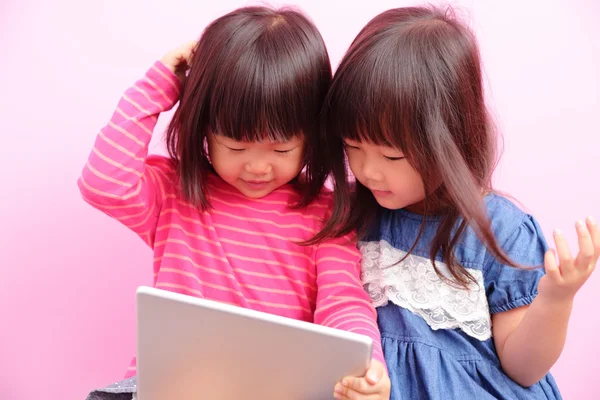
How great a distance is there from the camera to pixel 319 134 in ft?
3.21

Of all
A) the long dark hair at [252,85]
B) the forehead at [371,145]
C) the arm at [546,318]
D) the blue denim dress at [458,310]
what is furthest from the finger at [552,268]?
the long dark hair at [252,85]

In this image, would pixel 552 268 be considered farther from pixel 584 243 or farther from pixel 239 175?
pixel 239 175

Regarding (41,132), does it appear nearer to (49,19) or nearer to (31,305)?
(49,19)

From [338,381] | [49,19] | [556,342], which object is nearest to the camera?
[338,381]

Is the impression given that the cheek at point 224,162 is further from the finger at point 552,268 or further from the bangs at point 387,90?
the finger at point 552,268

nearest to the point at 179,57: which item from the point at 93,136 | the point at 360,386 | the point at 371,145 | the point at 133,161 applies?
the point at 133,161

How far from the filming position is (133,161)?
3.19 feet

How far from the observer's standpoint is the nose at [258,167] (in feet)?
3.13

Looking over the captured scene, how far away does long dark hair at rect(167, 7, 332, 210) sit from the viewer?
3.00 feet

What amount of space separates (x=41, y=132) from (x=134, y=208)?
0.43 metres

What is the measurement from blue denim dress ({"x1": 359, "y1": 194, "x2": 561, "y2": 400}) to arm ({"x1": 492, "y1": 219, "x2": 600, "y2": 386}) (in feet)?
0.05

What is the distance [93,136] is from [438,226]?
65cm

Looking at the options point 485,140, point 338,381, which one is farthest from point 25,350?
point 485,140

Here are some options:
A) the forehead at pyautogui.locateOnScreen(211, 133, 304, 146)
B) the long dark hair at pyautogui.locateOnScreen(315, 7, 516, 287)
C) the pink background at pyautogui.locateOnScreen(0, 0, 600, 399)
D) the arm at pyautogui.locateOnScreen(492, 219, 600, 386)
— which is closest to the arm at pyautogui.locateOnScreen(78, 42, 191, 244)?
the forehead at pyautogui.locateOnScreen(211, 133, 304, 146)
